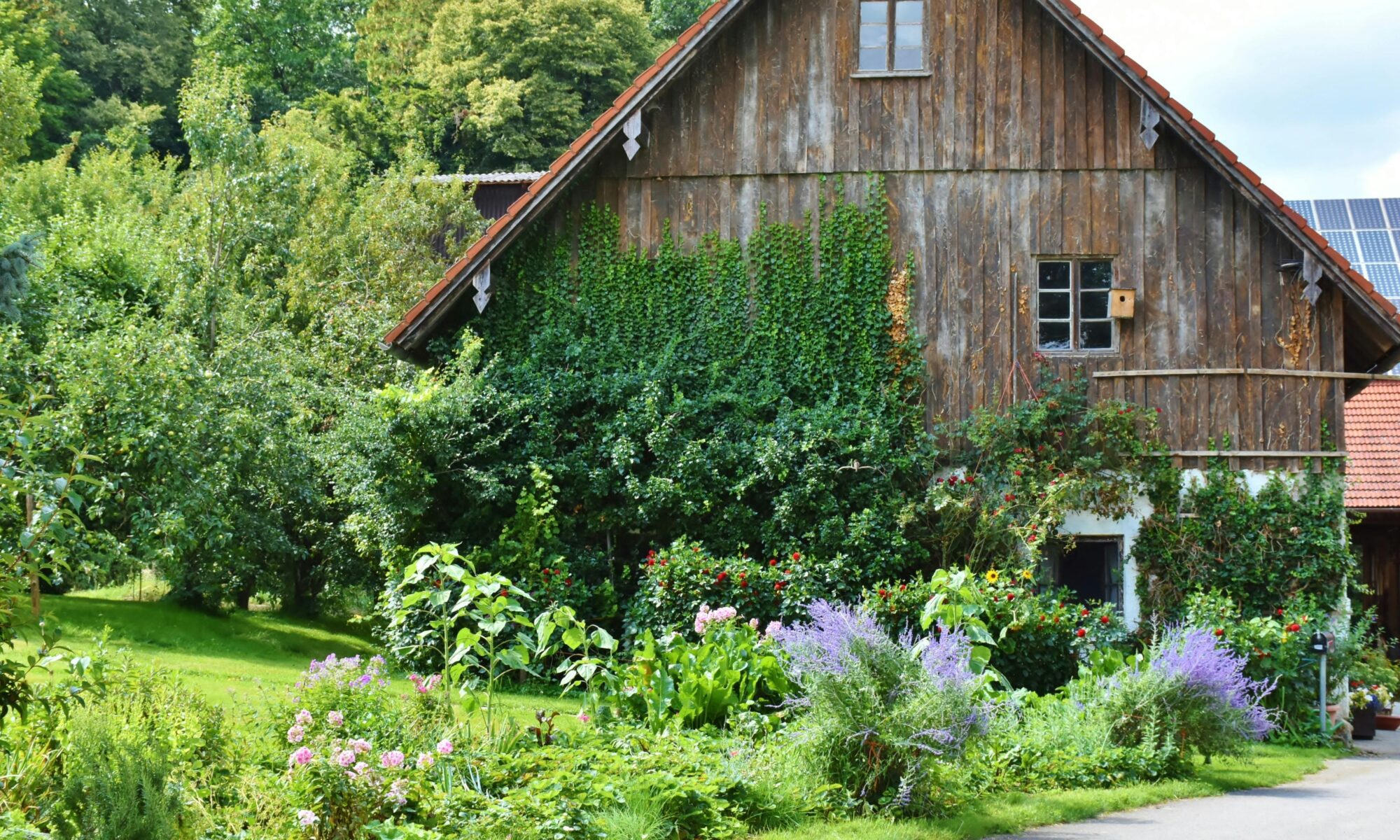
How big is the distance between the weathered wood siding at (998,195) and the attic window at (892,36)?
7.3 inches

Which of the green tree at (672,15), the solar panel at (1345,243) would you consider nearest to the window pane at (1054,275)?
the solar panel at (1345,243)

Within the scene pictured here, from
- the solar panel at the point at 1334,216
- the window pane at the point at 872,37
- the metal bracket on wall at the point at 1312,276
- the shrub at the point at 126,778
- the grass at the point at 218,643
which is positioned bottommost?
the grass at the point at 218,643

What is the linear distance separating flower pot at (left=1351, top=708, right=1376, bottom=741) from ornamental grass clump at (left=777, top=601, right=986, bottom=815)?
27.9 feet

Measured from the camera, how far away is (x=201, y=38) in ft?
145

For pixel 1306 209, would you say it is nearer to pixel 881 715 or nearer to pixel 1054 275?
pixel 1054 275

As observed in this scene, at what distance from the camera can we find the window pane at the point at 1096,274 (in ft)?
52.7

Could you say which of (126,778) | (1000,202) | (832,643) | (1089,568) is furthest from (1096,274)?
(126,778)

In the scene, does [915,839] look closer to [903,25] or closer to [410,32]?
[903,25]

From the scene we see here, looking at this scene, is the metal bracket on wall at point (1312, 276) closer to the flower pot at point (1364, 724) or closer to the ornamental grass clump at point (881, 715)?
the flower pot at point (1364, 724)

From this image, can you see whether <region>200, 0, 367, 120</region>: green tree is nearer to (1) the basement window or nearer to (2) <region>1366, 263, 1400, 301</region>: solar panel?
(2) <region>1366, 263, 1400, 301</region>: solar panel

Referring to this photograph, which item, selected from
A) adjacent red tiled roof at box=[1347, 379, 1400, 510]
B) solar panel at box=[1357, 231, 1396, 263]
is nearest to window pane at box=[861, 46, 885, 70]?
adjacent red tiled roof at box=[1347, 379, 1400, 510]

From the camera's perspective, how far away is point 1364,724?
49.5 feet

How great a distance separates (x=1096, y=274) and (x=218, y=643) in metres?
11.9

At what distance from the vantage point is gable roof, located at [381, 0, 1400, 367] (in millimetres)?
15055
